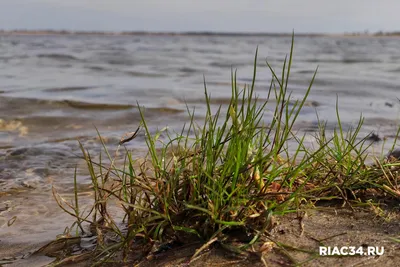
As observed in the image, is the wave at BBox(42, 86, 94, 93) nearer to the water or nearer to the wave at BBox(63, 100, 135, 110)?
the water

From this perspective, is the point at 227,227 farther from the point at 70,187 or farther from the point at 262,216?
the point at 70,187

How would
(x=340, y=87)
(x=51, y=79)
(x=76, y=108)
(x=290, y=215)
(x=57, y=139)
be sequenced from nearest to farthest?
(x=290, y=215)
(x=57, y=139)
(x=76, y=108)
(x=340, y=87)
(x=51, y=79)

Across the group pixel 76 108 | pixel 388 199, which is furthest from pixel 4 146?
pixel 388 199

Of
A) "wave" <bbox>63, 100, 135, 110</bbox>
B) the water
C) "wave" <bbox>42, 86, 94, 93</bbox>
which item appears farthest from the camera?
"wave" <bbox>42, 86, 94, 93</bbox>

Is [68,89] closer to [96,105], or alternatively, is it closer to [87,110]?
[96,105]

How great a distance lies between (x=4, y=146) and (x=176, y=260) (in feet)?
11.7

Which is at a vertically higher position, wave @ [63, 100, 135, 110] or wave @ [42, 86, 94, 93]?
wave @ [42, 86, 94, 93]

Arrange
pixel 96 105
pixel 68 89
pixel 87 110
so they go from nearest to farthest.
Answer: pixel 87 110 < pixel 96 105 < pixel 68 89

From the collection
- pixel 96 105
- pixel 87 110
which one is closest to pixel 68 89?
pixel 96 105

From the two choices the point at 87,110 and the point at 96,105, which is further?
the point at 96,105

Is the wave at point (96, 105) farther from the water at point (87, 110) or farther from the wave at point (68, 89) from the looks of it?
the wave at point (68, 89)

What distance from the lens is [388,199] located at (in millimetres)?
2162

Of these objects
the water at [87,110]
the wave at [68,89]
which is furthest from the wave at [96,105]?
the wave at [68,89]

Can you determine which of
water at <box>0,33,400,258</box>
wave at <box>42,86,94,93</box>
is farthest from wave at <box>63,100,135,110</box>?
wave at <box>42,86,94,93</box>
